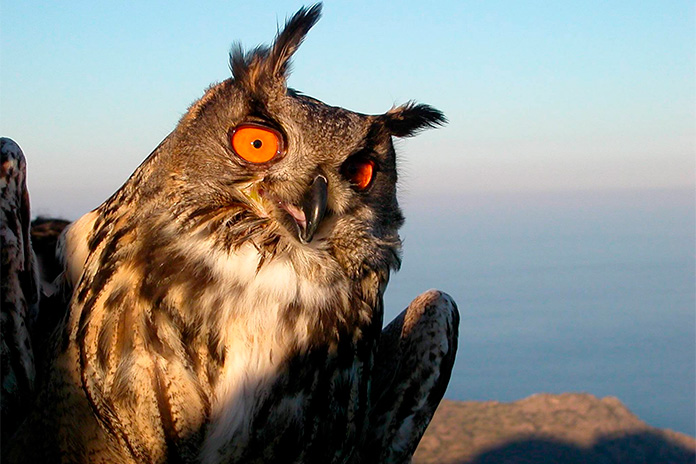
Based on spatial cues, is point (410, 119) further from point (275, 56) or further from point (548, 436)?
point (548, 436)

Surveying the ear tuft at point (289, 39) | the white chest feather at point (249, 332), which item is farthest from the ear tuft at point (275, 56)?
the white chest feather at point (249, 332)

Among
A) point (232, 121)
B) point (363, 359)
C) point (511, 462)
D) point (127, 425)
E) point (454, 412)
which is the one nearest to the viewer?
point (127, 425)

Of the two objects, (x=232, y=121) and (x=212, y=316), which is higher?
(x=232, y=121)

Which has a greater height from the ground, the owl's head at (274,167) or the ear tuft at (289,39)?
the ear tuft at (289,39)

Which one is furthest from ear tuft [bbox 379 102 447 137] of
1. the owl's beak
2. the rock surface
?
the rock surface

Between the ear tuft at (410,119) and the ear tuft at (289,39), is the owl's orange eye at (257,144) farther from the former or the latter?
the ear tuft at (410,119)

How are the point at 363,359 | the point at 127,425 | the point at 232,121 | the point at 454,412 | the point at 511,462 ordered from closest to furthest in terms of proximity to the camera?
the point at 127,425 < the point at 232,121 < the point at 363,359 < the point at 511,462 < the point at 454,412

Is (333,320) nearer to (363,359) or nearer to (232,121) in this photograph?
(363,359)

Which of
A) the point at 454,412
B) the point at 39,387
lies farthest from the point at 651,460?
the point at 39,387
